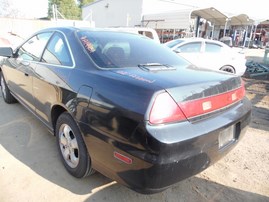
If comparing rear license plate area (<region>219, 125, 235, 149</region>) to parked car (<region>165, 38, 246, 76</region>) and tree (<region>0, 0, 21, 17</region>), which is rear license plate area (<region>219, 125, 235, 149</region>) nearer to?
parked car (<region>165, 38, 246, 76</region>)

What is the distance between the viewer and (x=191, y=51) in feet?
26.1

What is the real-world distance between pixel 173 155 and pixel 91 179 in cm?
122

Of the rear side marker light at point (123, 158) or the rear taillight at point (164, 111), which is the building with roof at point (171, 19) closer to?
the rear taillight at point (164, 111)

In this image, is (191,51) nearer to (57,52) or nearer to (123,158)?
(57,52)

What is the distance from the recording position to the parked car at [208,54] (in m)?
7.86

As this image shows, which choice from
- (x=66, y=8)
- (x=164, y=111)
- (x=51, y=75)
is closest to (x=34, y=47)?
(x=51, y=75)

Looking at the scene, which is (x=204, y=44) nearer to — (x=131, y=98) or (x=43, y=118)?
(x=43, y=118)

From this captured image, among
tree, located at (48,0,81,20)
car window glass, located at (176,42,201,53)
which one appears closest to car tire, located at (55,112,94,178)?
car window glass, located at (176,42,201,53)

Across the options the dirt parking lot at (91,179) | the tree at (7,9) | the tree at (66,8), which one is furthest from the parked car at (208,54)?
the tree at (66,8)

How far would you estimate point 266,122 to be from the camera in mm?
4438

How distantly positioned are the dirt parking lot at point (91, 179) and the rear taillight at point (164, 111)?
98 cm

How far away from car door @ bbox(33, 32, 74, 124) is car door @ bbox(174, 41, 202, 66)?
5.46 meters

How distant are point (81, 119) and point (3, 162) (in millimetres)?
1372

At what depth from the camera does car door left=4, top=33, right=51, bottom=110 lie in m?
3.28
